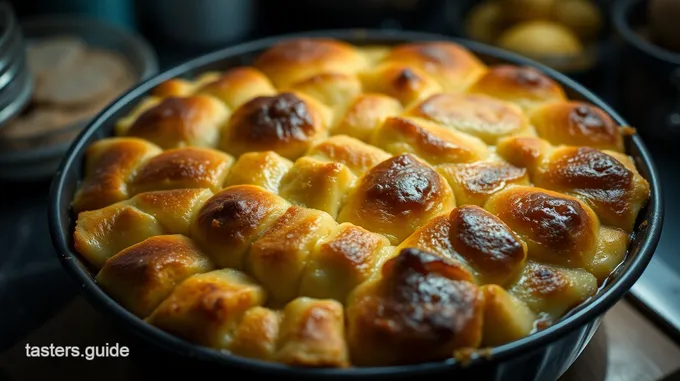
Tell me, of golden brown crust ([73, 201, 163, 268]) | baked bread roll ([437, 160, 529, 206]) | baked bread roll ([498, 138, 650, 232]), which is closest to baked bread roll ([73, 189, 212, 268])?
golden brown crust ([73, 201, 163, 268])

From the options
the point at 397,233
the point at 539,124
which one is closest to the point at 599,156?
the point at 539,124

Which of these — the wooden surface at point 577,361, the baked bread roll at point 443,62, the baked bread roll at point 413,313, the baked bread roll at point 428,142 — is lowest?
the wooden surface at point 577,361

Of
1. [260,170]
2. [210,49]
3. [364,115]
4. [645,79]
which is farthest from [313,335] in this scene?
[210,49]

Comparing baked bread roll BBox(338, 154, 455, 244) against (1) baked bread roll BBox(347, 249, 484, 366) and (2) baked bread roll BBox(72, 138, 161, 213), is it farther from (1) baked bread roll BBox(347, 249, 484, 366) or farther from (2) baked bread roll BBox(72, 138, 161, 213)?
(2) baked bread roll BBox(72, 138, 161, 213)

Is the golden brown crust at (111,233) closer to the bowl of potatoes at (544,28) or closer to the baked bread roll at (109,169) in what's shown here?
the baked bread roll at (109,169)

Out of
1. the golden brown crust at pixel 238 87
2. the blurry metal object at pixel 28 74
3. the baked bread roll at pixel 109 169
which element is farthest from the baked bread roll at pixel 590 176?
the blurry metal object at pixel 28 74

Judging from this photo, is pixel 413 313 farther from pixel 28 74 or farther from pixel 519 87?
pixel 28 74
